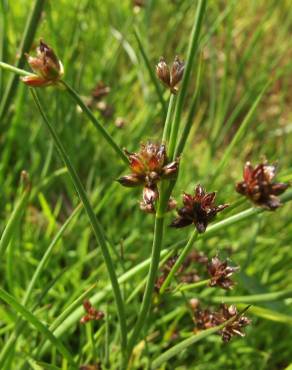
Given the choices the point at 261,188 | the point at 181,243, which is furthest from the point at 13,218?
the point at 261,188

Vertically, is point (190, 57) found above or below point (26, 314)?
above

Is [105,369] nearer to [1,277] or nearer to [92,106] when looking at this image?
[1,277]

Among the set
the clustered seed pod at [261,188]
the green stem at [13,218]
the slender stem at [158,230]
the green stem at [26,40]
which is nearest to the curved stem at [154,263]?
the slender stem at [158,230]

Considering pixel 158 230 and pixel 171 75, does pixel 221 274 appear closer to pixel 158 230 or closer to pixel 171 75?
pixel 158 230

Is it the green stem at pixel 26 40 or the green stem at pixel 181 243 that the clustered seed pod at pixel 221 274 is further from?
the green stem at pixel 26 40

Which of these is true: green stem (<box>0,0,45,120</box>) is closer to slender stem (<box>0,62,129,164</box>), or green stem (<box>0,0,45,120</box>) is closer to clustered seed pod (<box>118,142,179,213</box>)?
slender stem (<box>0,62,129,164</box>)

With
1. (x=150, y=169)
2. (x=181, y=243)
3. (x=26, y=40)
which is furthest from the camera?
(x=26, y=40)
